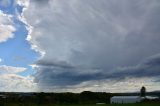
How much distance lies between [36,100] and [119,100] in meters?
47.8

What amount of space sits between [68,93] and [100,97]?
1114 inches

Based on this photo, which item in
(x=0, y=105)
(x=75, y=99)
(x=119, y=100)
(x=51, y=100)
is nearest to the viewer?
(x=0, y=105)

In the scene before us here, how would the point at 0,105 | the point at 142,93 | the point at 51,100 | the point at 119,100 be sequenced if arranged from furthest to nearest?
the point at 142,93
the point at 119,100
the point at 51,100
the point at 0,105

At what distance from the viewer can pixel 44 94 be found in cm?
13650

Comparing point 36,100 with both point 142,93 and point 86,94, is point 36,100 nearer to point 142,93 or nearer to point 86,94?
point 86,94

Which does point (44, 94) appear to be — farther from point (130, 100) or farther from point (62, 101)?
point (130, 100)

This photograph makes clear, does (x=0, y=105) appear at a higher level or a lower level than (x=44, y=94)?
lower

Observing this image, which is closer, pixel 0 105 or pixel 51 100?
pixel 0 105

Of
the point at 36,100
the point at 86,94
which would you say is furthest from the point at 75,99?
the point at 86,94

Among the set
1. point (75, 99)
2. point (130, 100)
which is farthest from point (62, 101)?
Result: point (130, 100)

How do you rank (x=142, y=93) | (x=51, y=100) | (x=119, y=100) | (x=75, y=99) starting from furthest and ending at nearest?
(x=142, y=93)
(x=119, y=100)
(x=75, y=99)
(x=51, y=100)

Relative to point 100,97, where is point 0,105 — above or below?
below

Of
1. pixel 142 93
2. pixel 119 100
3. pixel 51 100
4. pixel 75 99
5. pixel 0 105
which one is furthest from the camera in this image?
pixel 142 93

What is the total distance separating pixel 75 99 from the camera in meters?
132
